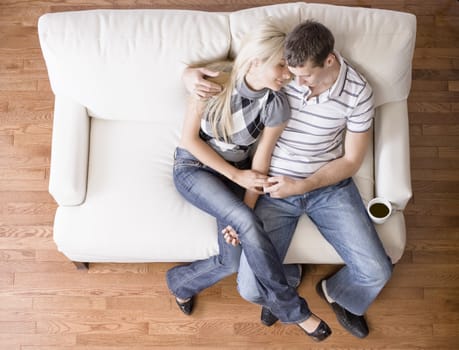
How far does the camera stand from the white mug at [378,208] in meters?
2.05

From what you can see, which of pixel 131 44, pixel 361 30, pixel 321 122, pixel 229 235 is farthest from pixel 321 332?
pixel 131 44

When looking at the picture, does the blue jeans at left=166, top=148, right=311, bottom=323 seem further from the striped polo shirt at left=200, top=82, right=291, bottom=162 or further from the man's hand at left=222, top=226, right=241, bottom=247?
the striped polo shirt at left=200, top=82, right=291, bottom=162

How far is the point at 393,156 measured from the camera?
207 centimetres

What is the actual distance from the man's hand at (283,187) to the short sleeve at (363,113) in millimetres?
266

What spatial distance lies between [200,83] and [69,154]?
1.83ft

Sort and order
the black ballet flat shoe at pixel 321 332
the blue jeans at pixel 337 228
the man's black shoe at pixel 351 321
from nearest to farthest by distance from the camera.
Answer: the blue jeans at pixel 337 228 → the black ballet flat shoe at pixel 321 332 → the man's black shoe at pixel 351 321

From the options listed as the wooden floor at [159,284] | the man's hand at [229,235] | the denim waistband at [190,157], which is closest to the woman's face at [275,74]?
the denim waistband at [190,157]

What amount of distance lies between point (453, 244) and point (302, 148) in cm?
94

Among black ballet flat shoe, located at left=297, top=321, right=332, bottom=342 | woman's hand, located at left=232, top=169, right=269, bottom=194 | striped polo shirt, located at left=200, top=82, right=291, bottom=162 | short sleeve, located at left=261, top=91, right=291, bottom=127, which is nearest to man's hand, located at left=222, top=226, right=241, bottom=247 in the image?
woman's hand, located at left=232, top=169, right=269, bottom=194

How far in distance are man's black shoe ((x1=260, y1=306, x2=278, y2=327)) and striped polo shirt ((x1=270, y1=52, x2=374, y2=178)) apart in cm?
63

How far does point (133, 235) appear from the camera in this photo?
206 cm

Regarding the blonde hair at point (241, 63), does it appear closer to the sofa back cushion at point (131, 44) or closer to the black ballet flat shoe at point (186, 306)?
the sofa back cushion at point (131, 44)

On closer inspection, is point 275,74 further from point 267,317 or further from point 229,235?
point 267,317

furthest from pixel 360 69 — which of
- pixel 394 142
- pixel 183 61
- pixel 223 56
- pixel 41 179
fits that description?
pixel 41 179
